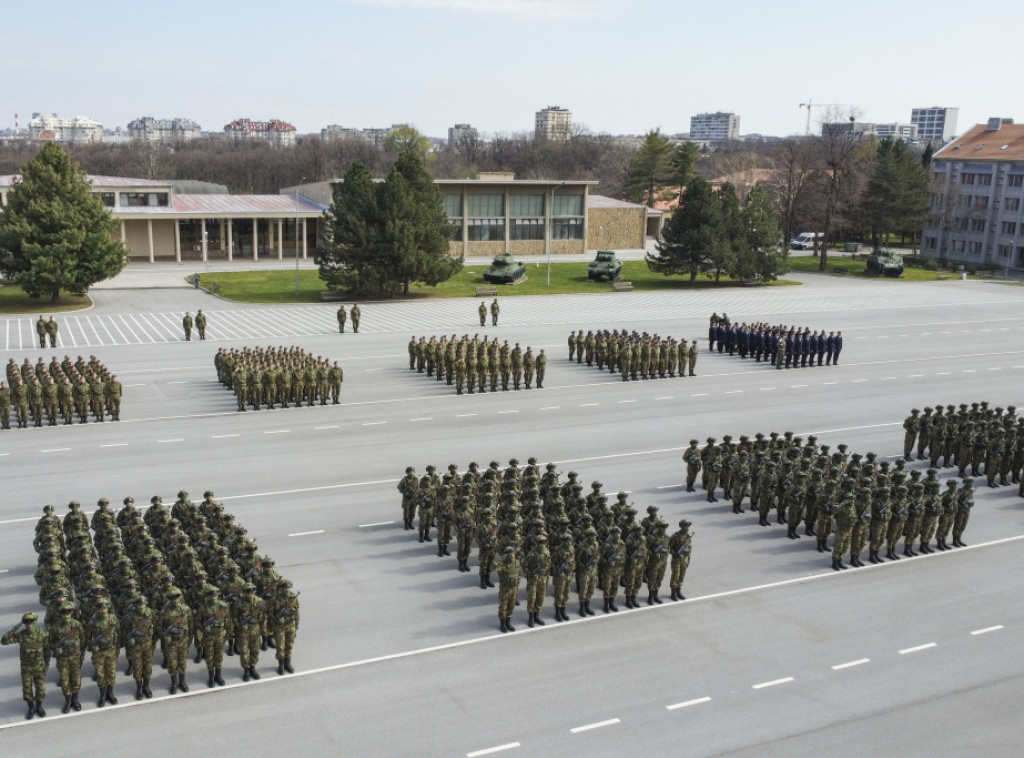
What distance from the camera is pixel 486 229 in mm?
64688

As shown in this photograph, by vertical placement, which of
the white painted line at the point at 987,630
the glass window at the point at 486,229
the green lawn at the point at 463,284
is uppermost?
the glass window at the point at 486,229

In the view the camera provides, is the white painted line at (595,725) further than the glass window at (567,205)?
No

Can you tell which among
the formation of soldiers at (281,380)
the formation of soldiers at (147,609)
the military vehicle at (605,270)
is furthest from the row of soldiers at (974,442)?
the military vehicle at (605,270)

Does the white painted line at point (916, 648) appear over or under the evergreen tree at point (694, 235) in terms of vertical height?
under

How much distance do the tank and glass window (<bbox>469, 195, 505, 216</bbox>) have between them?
1210cm

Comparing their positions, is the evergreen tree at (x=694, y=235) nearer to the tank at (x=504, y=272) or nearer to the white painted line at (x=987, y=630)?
the tank at (x=504, y=272)

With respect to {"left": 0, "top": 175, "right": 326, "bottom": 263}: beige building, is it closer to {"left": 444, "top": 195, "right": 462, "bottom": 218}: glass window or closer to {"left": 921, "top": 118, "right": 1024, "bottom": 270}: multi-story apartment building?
{"left": 444, "top": 195, "right": 462, "bottom": 218}: glass window

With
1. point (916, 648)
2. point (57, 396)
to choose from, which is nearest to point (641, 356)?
point (57, 396)

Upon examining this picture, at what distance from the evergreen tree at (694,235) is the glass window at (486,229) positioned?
49.1ft

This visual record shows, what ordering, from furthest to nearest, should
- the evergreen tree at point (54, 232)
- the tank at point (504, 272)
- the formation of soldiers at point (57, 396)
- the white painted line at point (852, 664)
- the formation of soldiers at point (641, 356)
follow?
1. the tank at point (504, 272)
2. the evergreen tree at point (54, 232)
3. the formation of soldiers at point (641, 356)
4. the formation of soldiers at point (57, 396)
5. the white painted line at point (852, 664)

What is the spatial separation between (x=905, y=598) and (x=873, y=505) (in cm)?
171

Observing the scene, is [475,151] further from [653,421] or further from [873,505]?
[873,505]

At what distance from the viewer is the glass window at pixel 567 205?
66438mm

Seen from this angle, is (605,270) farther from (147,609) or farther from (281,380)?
(147,609)
